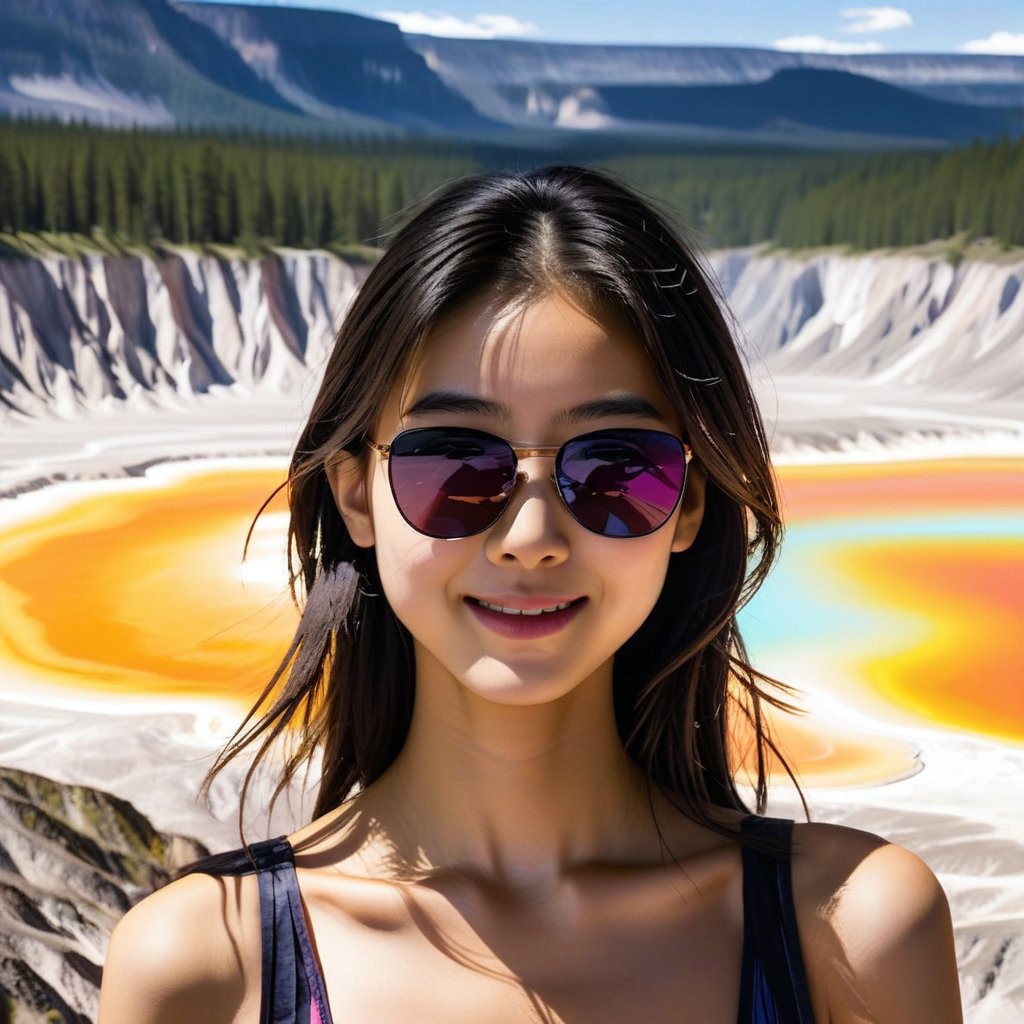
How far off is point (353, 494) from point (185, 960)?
2.89 ft

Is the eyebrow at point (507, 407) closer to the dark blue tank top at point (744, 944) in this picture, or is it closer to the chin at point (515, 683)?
the chin at point (515, 683)

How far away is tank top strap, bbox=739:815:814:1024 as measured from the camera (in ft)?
8.58

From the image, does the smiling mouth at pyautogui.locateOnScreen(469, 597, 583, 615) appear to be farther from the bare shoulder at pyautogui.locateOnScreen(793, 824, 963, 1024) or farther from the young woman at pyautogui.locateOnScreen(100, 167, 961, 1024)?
the bare shoulder at pyautogui.locateOnScreen(793, 824, 963, 1024)

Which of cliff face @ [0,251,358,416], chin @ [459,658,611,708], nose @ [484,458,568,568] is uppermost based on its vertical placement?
nose @ [484,458,568,568]

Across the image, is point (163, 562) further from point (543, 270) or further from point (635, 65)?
point (635, 65)

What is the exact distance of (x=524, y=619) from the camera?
99.1 inches

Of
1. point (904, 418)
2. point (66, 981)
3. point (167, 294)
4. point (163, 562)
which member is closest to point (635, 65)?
point (167, 294)

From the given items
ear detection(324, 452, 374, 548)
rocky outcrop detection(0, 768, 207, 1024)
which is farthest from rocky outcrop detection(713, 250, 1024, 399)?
ear detection(324, 452, 374, 548)

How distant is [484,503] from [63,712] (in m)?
11.6

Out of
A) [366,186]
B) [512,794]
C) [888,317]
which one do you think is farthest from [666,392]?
[366,186]

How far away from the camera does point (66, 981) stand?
8.67 meters

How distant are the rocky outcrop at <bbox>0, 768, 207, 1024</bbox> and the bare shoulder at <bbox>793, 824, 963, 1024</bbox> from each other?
681cm

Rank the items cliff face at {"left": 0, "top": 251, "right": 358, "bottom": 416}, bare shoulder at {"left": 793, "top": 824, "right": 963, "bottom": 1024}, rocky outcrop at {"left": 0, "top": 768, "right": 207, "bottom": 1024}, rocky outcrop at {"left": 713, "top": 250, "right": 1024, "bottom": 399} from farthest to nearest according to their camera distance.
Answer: rocky outcrop at {"left": 713, "top": 250, "right": 1024, "bottom": 399} < cliff face at {"left": 0, "top": 251, "right": 358, "bottom": 416} < rocky outcrop at {"left": 0, "top": 768, "right": 207, "bottom": 1024} < bare shoulder at {"left": 793, "top": 824, "right": 963, "bottom": 1024}

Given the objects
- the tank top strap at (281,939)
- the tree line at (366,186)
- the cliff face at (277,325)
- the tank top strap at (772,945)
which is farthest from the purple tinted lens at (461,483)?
the tree line at (366,186)
